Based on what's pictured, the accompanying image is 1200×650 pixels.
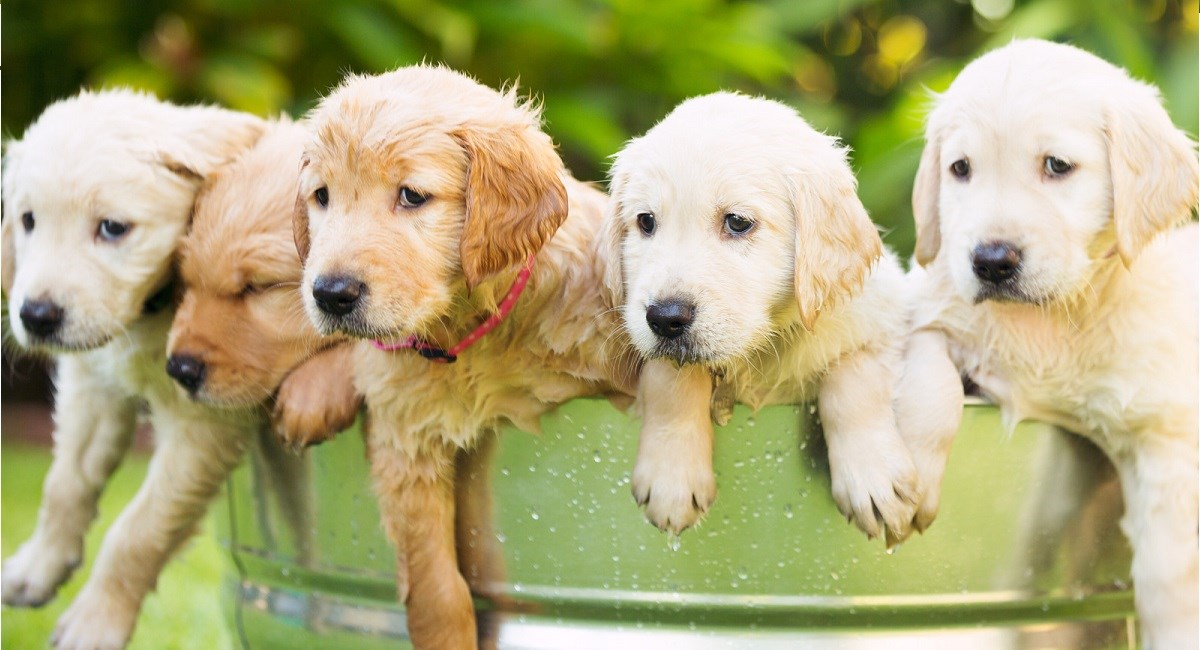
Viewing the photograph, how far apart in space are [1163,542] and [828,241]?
863 millimetres

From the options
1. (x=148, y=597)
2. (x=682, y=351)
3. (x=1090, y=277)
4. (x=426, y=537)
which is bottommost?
(x=148, y=597)

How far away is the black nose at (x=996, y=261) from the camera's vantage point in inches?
87.9

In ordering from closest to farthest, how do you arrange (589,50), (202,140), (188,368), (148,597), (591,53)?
(188,368)
(202,140)
(148,597)
(589,50)
(591,53)

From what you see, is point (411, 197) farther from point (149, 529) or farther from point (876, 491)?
point (149, 529)

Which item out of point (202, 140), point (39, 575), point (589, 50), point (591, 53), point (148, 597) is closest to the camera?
point (202, 140)

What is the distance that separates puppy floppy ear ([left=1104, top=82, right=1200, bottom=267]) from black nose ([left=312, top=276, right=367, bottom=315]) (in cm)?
141

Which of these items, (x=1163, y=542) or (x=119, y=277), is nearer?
(x=1163, y=542)

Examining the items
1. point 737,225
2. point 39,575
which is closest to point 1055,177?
point 737,225

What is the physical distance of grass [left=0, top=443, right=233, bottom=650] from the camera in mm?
3170

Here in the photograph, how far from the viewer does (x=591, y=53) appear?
6.23 m

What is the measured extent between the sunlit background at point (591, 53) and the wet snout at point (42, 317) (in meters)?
2.83

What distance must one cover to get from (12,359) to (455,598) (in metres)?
1.49

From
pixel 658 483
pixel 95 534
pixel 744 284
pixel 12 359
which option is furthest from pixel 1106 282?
pixel 95 534

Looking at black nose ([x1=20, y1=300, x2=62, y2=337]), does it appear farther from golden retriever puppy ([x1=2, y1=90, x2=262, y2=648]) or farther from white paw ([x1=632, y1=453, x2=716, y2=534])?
white paw ([x1=632, y1=453, x2=716, y2=534])
